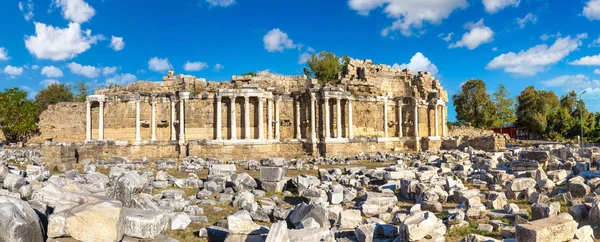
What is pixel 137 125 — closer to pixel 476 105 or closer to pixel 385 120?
pixel 385 120

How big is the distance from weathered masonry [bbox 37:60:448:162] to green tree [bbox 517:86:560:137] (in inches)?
1438

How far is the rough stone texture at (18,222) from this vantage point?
5.38 metres

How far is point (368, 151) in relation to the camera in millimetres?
25891

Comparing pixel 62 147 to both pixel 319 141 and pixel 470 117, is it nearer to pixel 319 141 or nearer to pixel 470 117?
pixel 319 141

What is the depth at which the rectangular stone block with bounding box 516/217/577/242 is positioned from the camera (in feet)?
17.7

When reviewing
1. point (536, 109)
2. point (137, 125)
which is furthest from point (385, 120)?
point (536, 109)

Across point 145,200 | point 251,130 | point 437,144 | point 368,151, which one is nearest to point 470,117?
point 437,144

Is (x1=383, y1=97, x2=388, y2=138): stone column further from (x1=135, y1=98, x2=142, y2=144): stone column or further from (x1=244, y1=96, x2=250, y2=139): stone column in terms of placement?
(x1=135, y1=98, x2=142, y2=144): stone column

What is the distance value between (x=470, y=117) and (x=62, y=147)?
46.3m

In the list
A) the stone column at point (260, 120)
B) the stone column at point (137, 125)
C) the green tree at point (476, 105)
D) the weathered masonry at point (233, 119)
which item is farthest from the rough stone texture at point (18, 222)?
the green tree at point (476, 105)

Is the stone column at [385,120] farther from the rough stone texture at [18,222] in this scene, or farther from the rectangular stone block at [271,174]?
the rough stone texture at [18,222]

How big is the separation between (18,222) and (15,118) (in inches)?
1514

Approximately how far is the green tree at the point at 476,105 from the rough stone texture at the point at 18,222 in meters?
50.9

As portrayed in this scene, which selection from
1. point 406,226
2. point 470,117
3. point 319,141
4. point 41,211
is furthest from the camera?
point 470,117
